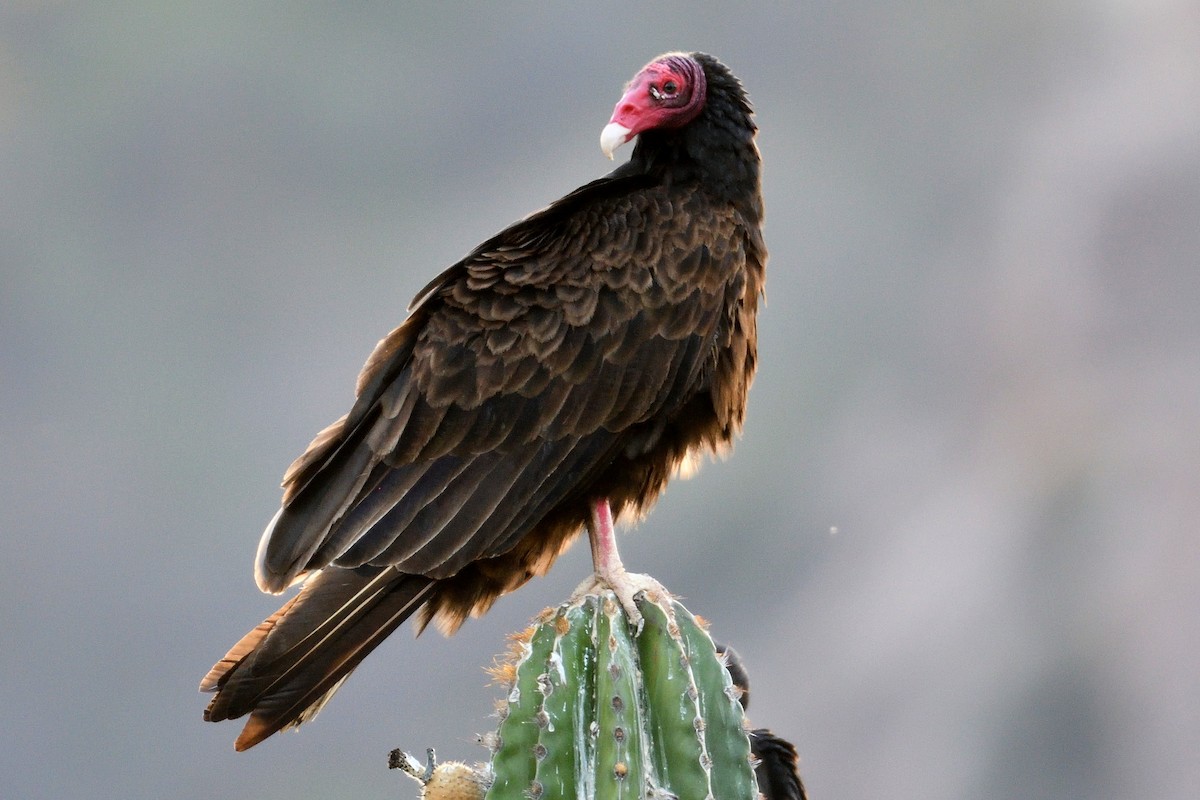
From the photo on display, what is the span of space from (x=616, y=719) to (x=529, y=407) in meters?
0.72

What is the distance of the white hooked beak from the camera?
2.42 metres

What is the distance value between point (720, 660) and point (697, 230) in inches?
34.1

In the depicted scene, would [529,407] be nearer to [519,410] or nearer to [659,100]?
[519,410]

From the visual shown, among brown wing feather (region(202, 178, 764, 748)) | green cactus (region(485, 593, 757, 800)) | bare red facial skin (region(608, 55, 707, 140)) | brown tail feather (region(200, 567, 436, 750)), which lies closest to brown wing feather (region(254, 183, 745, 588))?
brown wing feather (region(202, 178, 764, 748))

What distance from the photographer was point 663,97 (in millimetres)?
2512

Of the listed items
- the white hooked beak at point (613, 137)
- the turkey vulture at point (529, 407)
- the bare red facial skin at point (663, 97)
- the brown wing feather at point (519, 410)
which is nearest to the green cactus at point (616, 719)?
the turkey vulture at point (529, 407)

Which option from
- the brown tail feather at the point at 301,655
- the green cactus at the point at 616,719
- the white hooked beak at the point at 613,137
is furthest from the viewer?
the white hooked beak at the point at 613,137

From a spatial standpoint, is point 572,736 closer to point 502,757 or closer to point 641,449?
point 502,757

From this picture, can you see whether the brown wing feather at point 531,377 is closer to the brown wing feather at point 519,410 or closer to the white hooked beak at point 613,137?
the brown wing feather at point 519,410

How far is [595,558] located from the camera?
7.45 ft

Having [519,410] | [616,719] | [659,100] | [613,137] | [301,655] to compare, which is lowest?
[616,719]

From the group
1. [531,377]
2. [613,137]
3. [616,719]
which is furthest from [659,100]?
[616,719]

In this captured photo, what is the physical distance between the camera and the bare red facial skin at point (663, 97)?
2.49 meters

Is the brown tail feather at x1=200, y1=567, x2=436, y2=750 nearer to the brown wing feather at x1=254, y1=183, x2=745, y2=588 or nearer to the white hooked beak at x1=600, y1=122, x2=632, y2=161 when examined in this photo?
the brown wing feather at x1=254, y1=183, x2=745, y2=588
